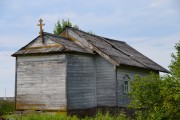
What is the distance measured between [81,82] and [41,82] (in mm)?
2468

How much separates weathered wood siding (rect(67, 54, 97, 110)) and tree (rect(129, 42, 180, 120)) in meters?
6.76

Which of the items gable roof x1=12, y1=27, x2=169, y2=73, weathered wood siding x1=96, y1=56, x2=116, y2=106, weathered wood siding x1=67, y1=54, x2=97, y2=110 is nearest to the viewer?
weathered wood siding x1=67, y1=54, x2=97, y2=110

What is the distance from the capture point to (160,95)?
1458 centimetres

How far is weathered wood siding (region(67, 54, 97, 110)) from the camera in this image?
21473mm

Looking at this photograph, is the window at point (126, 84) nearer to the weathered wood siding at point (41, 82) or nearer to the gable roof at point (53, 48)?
the gable roof at point (53, 48)

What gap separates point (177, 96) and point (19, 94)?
494 inches

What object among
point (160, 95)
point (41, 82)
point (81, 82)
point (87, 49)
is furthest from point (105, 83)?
point (160, 95)

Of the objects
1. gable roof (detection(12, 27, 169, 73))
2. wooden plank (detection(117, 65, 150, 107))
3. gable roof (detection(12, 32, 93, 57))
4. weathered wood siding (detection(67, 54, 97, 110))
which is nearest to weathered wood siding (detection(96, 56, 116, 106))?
weathered wood siding (detection(67, 54, 97, 110))

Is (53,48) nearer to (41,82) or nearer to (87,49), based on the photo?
(41,82)

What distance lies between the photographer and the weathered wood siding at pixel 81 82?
21.5m

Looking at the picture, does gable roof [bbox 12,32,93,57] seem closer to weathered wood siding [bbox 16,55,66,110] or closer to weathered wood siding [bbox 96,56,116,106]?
weathered wood siding [bbox 16,55,66,110]

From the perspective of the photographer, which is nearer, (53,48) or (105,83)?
(53,48)

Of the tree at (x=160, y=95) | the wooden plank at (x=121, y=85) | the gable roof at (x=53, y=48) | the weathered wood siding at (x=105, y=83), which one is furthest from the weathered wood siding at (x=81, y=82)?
the tree at (x=160, y=95)

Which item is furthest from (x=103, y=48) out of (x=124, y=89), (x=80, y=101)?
(x=80, y=101)
